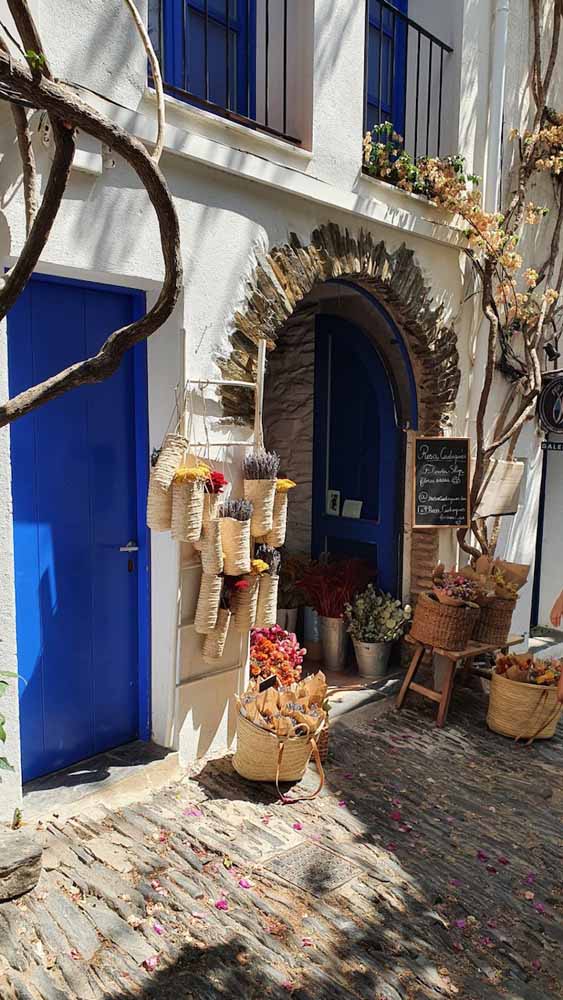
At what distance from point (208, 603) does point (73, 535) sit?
0.80 metres

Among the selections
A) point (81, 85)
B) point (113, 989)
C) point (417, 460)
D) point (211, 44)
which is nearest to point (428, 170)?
point (211, 44)

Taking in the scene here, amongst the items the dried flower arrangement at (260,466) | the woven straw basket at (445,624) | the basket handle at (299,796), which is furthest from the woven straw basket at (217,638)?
the woven straw basket at (445,624)

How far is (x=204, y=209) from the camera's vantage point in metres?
3.96

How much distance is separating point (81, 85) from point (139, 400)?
1.53 m

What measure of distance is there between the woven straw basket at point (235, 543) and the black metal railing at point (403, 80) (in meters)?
3.50

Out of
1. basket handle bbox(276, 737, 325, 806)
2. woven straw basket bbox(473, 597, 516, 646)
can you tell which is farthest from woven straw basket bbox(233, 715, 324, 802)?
woven straw basket bbox(473, 597, 516, 646)

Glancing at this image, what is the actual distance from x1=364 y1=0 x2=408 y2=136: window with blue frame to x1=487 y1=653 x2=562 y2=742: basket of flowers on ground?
423cm

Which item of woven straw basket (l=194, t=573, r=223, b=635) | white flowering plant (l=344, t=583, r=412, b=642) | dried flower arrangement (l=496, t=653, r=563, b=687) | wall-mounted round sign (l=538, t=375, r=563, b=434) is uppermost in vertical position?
wall-mounted round sign (l=538, t=375, r=563, b=434)

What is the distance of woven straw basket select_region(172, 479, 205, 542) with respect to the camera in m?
3.69

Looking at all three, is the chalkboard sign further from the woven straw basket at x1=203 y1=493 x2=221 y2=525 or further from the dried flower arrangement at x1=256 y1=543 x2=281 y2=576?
the woven straw basket at x1=203 y1=493 x2=221 y2=525

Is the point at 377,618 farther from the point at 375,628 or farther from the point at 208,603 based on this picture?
the point at 208,603

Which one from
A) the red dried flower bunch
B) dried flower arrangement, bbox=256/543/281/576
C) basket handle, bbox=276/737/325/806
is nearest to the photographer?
basket handle, bbox=276/737/325/806

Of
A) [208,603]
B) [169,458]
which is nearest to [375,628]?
[208,603]

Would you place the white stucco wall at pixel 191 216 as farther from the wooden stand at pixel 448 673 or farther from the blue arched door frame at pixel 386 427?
the wooden stand at pixel 448 673
